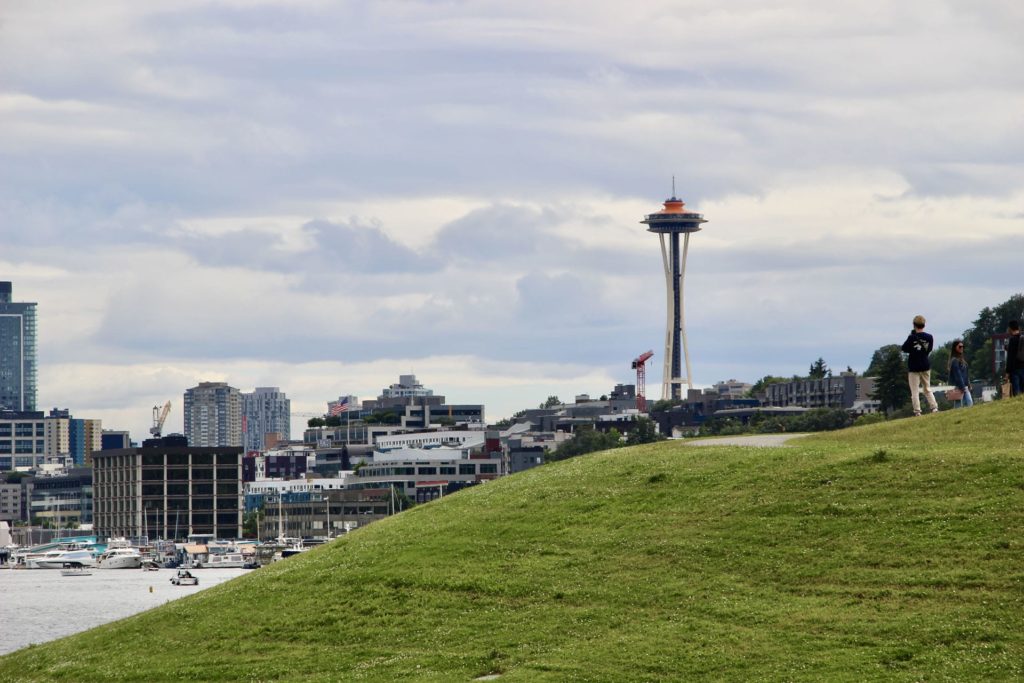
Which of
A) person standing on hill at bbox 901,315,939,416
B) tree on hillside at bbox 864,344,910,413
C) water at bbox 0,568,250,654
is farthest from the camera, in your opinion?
tree on hillside at bbox 864,344,910,413

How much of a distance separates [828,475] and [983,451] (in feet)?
12.1

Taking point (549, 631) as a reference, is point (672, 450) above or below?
above

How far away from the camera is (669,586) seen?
37625 mm

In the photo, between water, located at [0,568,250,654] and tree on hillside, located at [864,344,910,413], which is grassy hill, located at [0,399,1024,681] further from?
tree on hillside, located at [864,344,910,413]

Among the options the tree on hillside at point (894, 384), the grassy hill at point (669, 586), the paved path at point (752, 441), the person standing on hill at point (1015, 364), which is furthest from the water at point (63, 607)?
the tree on hillside at point (894, 384)

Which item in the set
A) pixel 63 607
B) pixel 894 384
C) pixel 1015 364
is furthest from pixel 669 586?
pixel 894 384

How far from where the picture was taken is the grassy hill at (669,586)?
3372 centimetres

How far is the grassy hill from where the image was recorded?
111 feet

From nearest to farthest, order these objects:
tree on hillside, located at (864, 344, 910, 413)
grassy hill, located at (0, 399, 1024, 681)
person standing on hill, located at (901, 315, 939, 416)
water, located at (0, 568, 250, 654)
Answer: grassy hill, located at (0, 399, 1024, 681) < person standing on hill, located at (901, 315, 939, 416) < water, located at (0, 568, 250, 654) < tree on hillside, located at (864, 344, 910, 413)

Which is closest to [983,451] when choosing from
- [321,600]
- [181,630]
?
[321,600]

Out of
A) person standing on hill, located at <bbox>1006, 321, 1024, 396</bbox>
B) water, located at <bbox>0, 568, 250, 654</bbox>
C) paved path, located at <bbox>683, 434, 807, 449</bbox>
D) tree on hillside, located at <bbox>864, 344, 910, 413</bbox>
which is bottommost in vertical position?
water, located at <bbox>0, 568, 250, 654</bbox>

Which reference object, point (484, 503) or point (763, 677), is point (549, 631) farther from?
point (484, 503)

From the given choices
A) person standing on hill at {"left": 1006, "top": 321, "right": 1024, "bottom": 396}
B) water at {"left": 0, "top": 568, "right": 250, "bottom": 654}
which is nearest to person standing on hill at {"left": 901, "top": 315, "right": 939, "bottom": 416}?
person standing on hill at {"left": 1006, "top": 321, "right": 1024, "bottom": 396}

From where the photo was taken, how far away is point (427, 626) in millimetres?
38219
